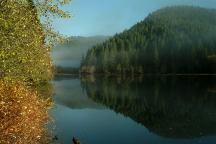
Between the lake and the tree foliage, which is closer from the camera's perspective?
the tree foliage

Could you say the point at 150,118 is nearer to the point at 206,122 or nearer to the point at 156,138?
the point at 206,122

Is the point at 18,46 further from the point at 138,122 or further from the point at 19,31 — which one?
the point at 138,122

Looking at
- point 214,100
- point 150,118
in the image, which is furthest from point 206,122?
point 214,100

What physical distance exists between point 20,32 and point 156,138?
60.0ft

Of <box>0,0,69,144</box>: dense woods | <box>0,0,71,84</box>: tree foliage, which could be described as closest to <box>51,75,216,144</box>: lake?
<box>0,0,69,144</box>: dense woods

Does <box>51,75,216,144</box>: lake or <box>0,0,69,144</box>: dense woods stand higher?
<box>0,0,69,144</box>: dense woods

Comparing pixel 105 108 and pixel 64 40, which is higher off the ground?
pixel 64 40

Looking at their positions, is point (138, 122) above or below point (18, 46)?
below

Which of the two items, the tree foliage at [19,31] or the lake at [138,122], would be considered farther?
the lake at [138,122]

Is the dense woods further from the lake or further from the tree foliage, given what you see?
the lake

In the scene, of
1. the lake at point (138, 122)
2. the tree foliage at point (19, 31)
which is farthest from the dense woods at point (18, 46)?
the lake at point (138, 122)

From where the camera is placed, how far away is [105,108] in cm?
6725

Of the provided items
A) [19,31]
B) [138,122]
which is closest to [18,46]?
[19,31]

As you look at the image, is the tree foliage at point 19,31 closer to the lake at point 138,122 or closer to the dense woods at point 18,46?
the dense woods at point 18,46
